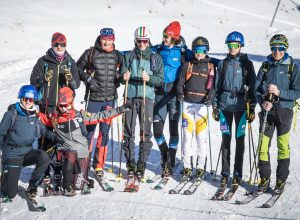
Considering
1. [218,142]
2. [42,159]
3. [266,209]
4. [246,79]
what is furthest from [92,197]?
[218,142]

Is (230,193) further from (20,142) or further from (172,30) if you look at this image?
(20,142)

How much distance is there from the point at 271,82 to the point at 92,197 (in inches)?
144

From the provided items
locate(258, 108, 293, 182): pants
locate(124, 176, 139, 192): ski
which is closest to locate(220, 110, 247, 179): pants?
locate(258, 108, 293, 182): pants

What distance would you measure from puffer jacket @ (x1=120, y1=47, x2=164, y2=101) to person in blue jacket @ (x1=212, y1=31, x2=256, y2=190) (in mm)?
1098

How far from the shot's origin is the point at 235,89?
7188mm

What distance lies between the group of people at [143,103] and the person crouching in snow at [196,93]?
0.7 inches

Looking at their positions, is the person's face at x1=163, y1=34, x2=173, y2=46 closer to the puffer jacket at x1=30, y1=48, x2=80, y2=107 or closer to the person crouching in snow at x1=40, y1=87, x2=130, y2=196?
the person crouching in snow at x1=40, y1=87, x2=130, y2=196

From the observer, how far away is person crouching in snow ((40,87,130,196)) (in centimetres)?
706

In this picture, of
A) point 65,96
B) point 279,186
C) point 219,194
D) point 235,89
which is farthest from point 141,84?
point 279,186

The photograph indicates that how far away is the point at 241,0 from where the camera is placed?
4975cm

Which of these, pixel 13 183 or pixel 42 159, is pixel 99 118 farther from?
pixel 13 183

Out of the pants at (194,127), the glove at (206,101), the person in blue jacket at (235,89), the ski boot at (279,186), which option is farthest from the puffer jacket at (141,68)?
the ski boot at (279,186)

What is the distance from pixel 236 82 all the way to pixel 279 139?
1232 mm

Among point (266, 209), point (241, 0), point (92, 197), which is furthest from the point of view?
point (241, 0)
